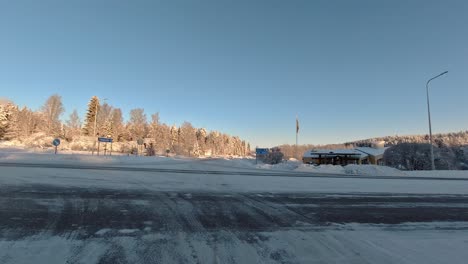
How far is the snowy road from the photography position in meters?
3.90

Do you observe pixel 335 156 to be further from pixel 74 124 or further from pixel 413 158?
pixel 74 124

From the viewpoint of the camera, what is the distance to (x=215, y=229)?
5230mm

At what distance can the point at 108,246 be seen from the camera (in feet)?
13.3

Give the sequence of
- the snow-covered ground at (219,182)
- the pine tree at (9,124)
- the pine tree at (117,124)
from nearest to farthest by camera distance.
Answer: the snow-covered ground at (219,182), the pine tree at (9,124), the pine tree at (117,124)

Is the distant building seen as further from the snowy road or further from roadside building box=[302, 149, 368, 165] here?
the snowy road

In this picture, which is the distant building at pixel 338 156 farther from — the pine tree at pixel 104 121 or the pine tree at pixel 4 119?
the pine tree at pixel 4 119

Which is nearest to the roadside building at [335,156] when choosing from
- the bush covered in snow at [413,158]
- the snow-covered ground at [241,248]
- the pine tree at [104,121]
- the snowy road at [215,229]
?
the bush covered in snow at [413,158]

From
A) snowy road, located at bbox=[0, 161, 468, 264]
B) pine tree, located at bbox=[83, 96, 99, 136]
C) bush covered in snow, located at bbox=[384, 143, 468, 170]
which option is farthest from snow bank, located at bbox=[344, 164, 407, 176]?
pine tree, located at bbox=[83, 96, 99, 136]

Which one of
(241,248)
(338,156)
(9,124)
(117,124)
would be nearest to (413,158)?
(338,156)

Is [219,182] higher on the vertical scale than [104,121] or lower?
lower

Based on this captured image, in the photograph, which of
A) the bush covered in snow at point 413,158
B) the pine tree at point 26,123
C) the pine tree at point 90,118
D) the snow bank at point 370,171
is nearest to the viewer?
the snow bank at point 370,171

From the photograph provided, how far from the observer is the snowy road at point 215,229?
12.8 ft

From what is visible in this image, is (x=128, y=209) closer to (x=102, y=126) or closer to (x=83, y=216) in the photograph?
(x=83, y=216)

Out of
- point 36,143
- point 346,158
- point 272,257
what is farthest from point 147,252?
point 36,143
